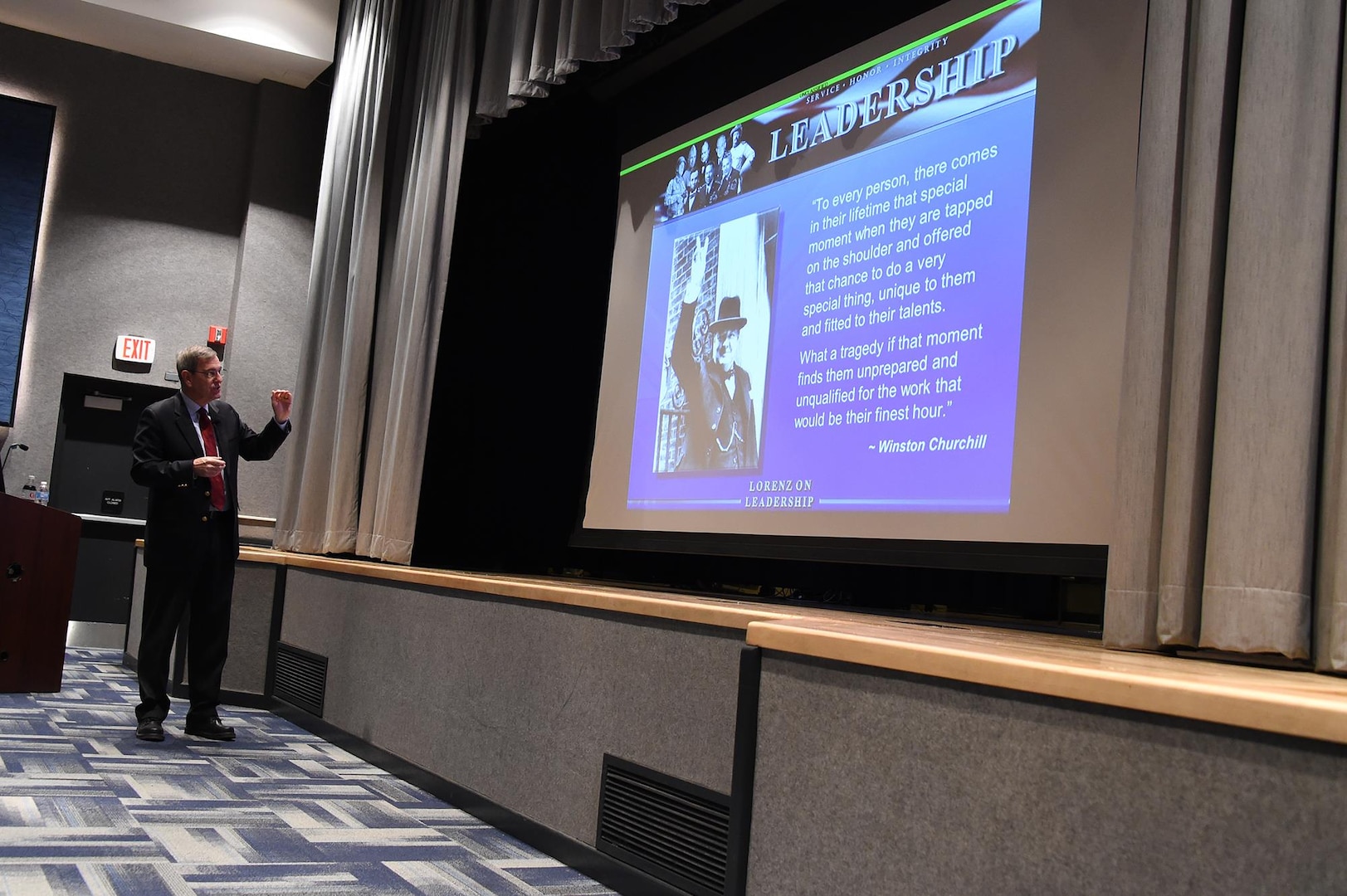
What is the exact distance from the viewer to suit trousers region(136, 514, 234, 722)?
11.9ft

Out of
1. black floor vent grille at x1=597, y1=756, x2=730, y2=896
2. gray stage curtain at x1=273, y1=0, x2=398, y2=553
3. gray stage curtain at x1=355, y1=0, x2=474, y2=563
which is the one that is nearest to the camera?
black floor vent grille at x1=597, y1=756, x2=730, y2=896

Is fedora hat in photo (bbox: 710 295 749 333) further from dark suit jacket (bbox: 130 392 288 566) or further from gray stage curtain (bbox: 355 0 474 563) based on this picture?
dark suit jacket (bbox: 130 392 288 566)

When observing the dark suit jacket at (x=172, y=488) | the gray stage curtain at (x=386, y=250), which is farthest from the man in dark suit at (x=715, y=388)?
the dark suit jacket at (x=172, y=488)

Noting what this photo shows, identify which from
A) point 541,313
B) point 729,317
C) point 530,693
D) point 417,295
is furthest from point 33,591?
point 729,317

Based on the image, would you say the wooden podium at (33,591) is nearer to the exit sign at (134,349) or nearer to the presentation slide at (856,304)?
the presentation slide at (856,304)

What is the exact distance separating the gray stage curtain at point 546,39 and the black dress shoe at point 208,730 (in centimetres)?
227

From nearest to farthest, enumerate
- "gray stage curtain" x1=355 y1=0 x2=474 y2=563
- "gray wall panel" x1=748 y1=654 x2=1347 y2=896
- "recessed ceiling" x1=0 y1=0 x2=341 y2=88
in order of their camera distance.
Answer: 1. "gray wall panel" x1=748 y1=654 x2=1347 y2=896
2. "gray stage curtain" x1=355 y1=0 x2=474 y2=563
3. "recessed ceiling" x1=0 y1=0 x2=341 y2=88

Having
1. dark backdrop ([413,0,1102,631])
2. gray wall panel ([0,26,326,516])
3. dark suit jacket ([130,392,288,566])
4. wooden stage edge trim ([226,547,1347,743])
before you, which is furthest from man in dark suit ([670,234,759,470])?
gray wall panel ([0,26,326,516])

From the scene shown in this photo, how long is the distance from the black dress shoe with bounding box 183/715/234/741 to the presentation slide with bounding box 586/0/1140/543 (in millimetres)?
1450

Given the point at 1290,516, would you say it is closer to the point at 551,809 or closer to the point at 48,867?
the point at 551,809

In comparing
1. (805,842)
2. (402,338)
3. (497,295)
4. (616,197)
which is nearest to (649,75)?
(616,197)

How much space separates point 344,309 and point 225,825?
9.57 ft

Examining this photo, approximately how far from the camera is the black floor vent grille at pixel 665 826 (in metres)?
2.05

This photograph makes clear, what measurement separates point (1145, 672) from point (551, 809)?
161 centimetres
